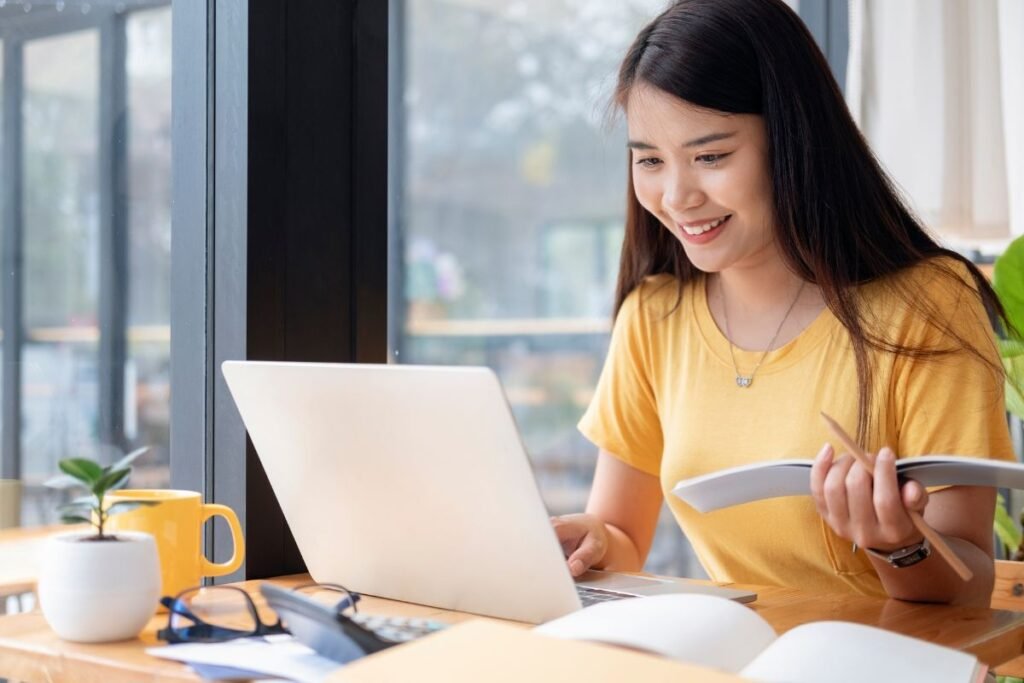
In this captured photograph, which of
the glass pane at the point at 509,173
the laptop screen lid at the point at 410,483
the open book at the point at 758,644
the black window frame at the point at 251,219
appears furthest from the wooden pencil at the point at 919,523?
the glass pane at the point at 509,173

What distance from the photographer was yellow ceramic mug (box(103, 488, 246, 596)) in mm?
968

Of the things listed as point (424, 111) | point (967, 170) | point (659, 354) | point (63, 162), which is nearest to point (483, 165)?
point (424, 111)

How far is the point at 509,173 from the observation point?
16.7 ft

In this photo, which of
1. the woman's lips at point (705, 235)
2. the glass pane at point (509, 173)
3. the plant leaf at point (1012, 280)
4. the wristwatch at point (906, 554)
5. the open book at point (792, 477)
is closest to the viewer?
the open book at point (792, 477)

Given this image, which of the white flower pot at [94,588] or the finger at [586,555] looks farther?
the finger at [586,555]

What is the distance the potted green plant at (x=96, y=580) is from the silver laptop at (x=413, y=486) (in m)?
0.16

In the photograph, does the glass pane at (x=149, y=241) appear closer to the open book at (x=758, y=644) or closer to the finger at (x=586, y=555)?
the finger at (x=586, y=555)

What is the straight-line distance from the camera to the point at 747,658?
733 millimetres

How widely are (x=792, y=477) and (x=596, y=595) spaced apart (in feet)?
0.64

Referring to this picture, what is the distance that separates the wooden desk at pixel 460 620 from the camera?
0.81 meters

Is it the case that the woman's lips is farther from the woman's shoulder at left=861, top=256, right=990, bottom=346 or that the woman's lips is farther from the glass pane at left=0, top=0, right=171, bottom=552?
the glass pane at left=0, top=0, right=171, bottom=552

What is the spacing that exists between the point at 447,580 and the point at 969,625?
0.42 metres

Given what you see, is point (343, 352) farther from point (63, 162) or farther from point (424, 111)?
point (424, 111)

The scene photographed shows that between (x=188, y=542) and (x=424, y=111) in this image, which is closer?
(x=188, y=542)
